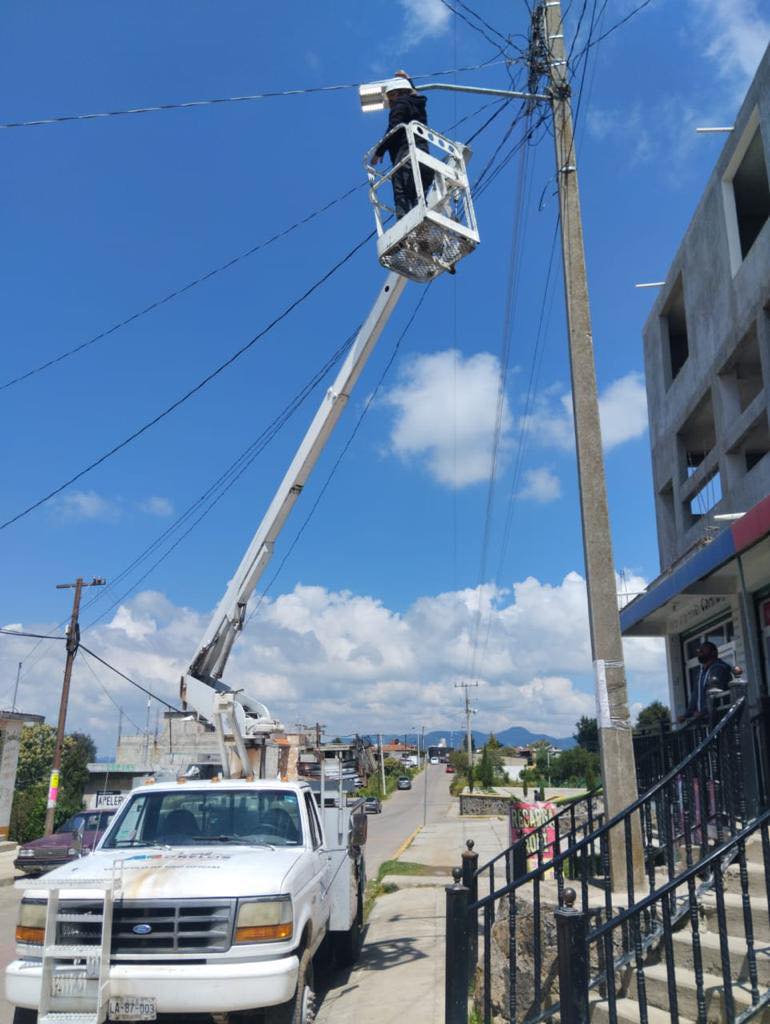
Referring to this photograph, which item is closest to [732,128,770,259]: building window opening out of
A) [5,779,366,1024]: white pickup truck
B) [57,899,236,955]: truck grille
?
[5,779,366,1024]: white pickup truck

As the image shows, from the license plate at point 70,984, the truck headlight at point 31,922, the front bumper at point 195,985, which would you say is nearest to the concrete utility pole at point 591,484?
the front bumper at point 195,985

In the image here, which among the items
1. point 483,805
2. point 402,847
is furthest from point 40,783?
point 483,805

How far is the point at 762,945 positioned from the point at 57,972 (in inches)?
172

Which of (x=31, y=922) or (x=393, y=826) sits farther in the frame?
(x=393, y=826)

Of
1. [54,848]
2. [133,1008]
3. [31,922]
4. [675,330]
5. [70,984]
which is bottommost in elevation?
[54,848]

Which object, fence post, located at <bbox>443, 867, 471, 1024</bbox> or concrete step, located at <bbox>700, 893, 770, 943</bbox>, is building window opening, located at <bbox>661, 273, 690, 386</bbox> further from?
fence post, located at <bbox>443, 867, 471, 1024</bbox>

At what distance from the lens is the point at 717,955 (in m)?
5.07

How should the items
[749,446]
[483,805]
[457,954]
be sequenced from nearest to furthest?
1. [457,954]
2. [749,446]
3. [483,805]

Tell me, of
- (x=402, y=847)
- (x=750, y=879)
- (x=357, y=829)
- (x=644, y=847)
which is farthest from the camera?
(x=402, y=847)

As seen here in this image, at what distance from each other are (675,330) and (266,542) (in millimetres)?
11729

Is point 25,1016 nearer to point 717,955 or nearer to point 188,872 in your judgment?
point 188,872

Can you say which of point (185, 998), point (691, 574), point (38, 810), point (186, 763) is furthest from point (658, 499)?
point (38, 810)

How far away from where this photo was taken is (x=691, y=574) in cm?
891

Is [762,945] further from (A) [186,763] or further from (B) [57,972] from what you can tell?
(A) [186,763]
